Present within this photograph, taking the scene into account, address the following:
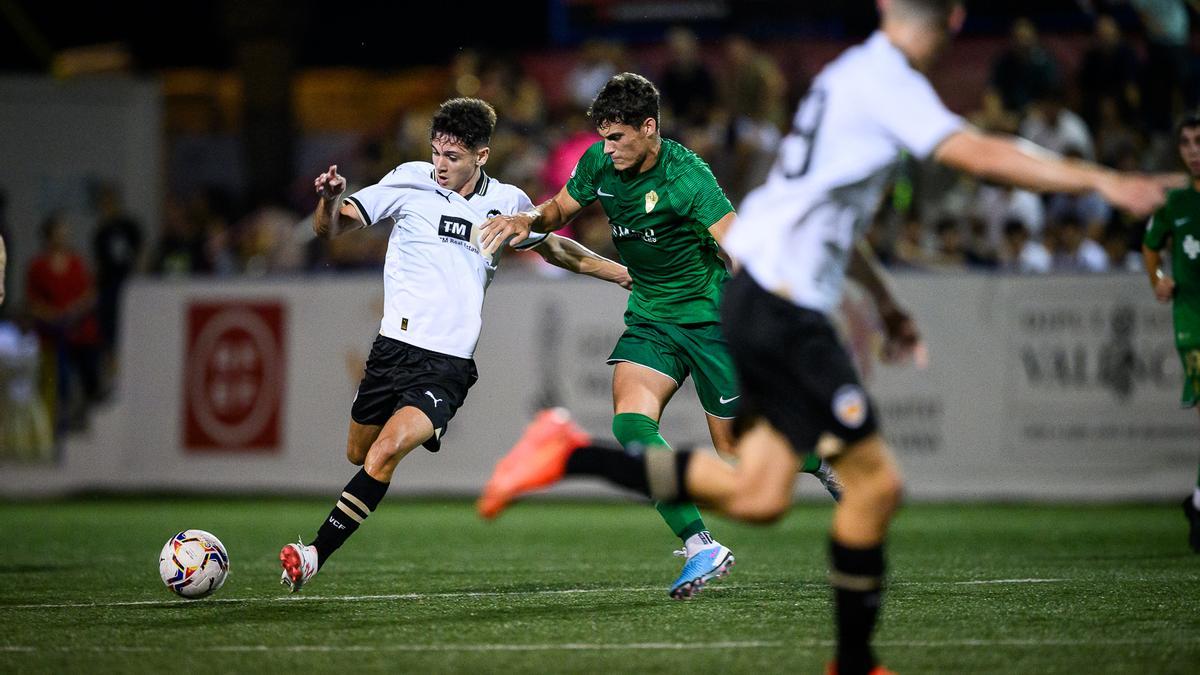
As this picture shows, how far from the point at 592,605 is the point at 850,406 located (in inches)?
97.5

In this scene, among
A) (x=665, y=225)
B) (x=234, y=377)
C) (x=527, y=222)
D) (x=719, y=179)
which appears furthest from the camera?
(x=719, y=179)

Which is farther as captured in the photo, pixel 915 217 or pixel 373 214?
pixel 915 217

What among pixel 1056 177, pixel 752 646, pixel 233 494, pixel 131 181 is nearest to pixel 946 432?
pixel 233 494

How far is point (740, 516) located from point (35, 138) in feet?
57.5

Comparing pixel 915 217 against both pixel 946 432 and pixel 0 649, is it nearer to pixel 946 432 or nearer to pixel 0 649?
pixel 946 432

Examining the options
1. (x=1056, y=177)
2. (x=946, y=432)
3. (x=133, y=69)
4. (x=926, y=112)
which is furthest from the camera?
(x=133, y=69)

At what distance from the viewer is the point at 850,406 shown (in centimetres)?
485

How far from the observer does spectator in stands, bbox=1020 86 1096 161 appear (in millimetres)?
16031

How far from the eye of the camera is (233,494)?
52.5 feet

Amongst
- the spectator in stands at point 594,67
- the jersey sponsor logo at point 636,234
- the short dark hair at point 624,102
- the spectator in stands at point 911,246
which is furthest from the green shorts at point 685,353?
the spectator in stands at point 594,67

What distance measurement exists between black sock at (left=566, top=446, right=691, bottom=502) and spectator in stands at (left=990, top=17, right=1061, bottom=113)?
494 inches

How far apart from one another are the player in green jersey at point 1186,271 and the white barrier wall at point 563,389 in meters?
4.34

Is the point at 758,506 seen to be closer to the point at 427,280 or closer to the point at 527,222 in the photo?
the point at 527,222

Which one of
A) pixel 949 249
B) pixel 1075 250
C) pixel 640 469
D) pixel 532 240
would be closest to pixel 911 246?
pixel 949 249
